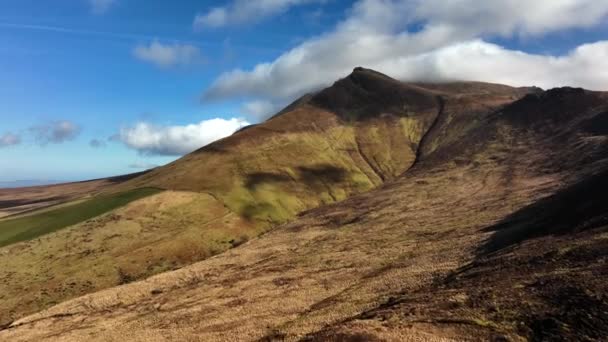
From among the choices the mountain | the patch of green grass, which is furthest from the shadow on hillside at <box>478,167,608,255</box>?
the patch of green grass

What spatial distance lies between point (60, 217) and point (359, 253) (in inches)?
4200

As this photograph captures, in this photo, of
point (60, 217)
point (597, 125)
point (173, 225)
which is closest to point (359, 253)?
point (173, 225)

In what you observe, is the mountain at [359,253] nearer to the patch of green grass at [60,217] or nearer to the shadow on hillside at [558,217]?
the shadow on hillside at [558,217]

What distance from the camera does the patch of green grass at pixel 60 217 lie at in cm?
12638

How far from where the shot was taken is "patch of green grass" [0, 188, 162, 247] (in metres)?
126

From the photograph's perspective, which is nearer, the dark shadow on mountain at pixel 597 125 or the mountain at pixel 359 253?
the mountain at pixel 359 253

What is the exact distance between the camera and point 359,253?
84.2 m

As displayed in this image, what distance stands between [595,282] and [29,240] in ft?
432

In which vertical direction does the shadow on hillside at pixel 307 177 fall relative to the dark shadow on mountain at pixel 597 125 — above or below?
below

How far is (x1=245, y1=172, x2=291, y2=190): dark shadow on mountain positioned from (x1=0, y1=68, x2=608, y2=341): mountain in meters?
0.88

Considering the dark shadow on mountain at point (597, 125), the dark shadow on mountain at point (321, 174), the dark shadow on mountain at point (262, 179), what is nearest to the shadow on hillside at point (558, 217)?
the dark shadow on mountain at point (597, 125)

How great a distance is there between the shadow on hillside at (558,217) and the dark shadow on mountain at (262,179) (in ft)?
348

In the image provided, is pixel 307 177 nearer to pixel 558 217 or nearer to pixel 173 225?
pixel 173 225

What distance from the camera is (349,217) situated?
412 feet
